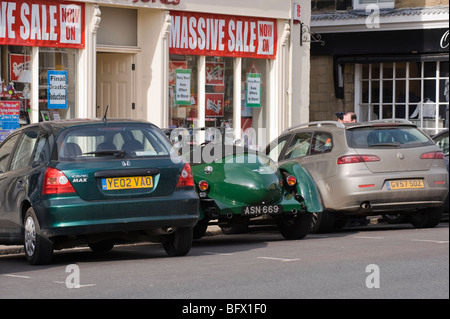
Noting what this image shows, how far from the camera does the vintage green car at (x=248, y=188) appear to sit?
1258 centimetres

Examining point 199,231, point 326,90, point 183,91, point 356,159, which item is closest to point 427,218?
point 356,159

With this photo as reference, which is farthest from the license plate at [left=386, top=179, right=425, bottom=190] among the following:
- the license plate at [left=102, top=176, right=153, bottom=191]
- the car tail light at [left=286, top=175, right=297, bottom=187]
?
the license plate at [left=102, top=176, right=153, bottom=191]

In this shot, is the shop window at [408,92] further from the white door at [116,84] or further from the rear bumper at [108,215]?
the rear bumper at [108,215]

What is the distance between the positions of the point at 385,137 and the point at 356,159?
584mm

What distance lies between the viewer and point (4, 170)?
1204 centimetres

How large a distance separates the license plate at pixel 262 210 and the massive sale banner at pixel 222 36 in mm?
7894

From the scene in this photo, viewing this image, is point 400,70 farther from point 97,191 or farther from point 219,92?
point 97,191

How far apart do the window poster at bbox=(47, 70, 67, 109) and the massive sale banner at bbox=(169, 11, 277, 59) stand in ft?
8.28

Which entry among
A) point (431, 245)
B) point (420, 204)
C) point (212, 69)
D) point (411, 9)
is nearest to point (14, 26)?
point (212, 69)

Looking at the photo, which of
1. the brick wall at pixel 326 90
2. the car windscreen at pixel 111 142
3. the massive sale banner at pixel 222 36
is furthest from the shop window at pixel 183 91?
the car windscreen at pixel 111 142

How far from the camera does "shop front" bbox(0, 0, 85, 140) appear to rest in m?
17.6

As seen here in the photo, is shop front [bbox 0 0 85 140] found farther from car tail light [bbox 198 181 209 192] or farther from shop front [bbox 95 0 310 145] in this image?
car tail light [bbox 198 181 209 192]

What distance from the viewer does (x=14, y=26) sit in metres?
17.5

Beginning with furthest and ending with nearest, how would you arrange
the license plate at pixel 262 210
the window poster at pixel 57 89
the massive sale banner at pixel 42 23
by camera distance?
the window poster at pixel 57 89
the massive sale banner at pixel 42 23
the license plate at pixel 262 210
